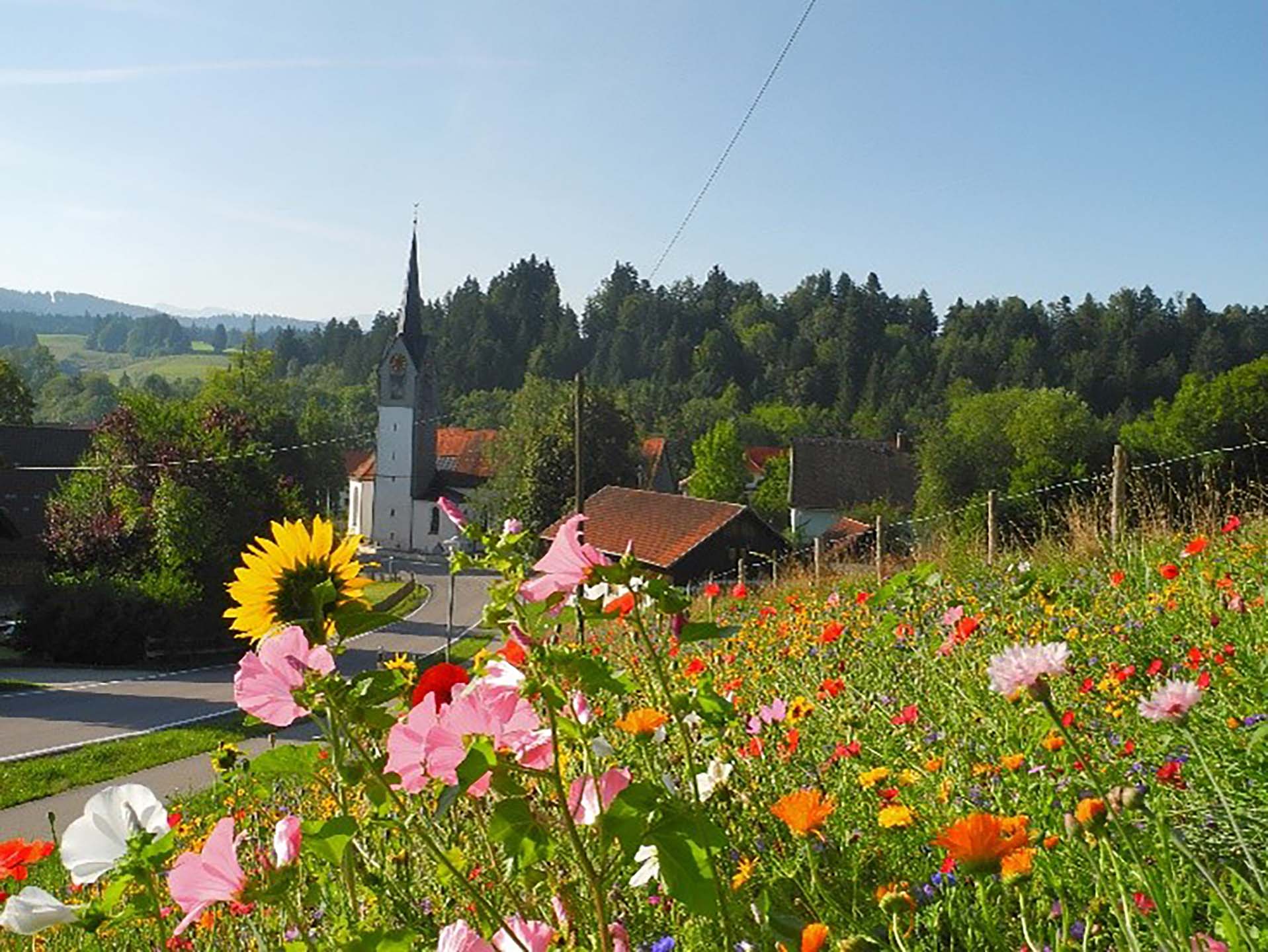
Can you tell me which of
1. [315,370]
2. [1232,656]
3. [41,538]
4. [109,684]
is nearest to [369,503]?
[41,538]

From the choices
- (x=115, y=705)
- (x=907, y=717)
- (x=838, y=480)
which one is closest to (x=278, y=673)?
(x=907, y=717)

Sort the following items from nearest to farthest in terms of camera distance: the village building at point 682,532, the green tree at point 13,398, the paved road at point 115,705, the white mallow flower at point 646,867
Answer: the white mallow flower at point 646,867 < the paved road at point 115,705 < the village building at point 682,532 < the green tree at point 13,398

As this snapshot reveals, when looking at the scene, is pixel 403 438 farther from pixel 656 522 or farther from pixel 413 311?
pixel 656 522

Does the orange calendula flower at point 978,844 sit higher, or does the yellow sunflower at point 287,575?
the yellow sunflower at point 287,575

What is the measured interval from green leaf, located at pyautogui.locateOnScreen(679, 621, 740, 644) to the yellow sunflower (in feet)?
1.39

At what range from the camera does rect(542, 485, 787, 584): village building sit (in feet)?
93.1

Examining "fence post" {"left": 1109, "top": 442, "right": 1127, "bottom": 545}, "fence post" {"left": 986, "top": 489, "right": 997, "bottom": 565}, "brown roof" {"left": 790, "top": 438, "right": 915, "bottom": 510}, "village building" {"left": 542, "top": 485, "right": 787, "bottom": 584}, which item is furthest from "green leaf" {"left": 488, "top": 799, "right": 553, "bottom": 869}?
"brown roof" {"left": 790, "top": 438, "right": 915, "bottom": 510}

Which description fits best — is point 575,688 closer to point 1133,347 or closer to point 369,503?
point 369,503

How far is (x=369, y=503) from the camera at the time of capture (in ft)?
226

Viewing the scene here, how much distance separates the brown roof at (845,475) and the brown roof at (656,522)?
69.2 feet

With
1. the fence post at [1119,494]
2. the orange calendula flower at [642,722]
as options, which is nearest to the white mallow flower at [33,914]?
the orange calendula flower at [642,722]

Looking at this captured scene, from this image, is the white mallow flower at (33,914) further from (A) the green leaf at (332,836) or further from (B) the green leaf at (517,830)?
(B) the green leaf at (517,830)

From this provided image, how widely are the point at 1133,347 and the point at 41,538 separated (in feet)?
240

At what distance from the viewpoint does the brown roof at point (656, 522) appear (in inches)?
1124
